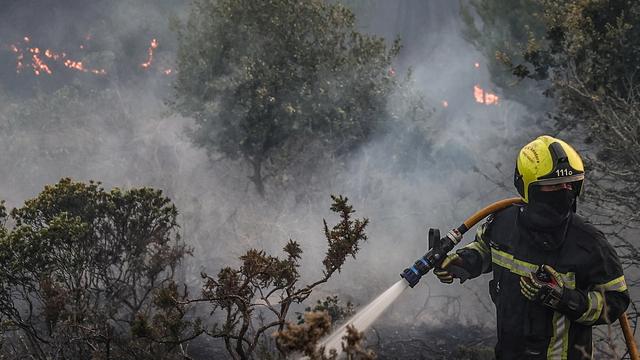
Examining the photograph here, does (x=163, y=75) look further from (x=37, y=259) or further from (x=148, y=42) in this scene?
(x=37, y=259)

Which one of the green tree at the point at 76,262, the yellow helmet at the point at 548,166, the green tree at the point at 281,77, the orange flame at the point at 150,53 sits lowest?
the yellow helmet at the point at 548,166

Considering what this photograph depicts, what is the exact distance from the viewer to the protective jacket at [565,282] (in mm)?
3021

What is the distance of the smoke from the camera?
12500 mm

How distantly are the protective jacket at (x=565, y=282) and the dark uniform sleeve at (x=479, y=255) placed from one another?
180 mm

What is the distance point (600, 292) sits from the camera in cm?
302

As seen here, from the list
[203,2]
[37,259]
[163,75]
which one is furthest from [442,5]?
[37,259]

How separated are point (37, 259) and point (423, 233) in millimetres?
9957

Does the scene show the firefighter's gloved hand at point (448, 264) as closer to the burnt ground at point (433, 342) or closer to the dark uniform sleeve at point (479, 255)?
the dark uniform sleeve at point (479, 255)

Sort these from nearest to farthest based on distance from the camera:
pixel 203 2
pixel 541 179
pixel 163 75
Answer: pixel 541 179, pixel 203 2, pixel 163 75

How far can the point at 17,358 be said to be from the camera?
505cm

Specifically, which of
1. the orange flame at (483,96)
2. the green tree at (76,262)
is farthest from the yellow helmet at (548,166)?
the orange flame at (483,96)

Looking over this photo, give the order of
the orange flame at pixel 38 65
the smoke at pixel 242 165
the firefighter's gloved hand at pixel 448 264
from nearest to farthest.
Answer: the firefighter's gloved hand at pixel 448 264, the smoke at pixel 242 165, the orange flame at pixel 38 65

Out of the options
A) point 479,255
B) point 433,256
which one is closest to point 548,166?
point 479,255

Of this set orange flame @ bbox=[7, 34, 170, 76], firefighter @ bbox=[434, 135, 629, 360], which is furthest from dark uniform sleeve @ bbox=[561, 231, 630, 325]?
orange flame @ bbox=[7, 34, 170, 76]
